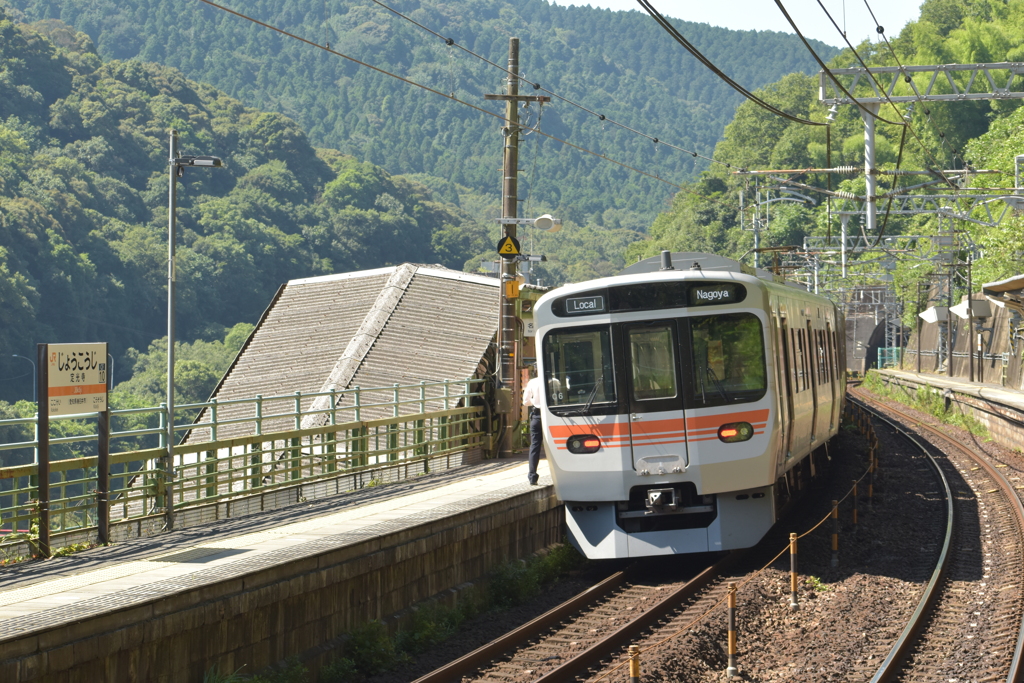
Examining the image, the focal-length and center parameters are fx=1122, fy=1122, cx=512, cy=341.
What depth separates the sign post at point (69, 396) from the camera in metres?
9.91

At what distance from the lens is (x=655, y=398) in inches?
452

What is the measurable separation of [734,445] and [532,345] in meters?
10.6

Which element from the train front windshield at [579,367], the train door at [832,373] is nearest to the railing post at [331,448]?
the train front windshield at [579,367]

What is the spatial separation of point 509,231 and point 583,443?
755 centimetres

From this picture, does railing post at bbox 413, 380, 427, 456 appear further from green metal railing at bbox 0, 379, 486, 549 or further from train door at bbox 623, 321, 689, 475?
train door at bbox 623, 321, 689, 475

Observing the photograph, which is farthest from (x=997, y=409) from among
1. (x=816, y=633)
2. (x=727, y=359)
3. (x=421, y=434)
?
(x=816, y=633)

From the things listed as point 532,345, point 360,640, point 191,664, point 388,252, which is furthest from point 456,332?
point 388,252

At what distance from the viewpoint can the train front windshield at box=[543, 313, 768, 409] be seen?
11422 mm

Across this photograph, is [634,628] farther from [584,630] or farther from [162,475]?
[162,475]

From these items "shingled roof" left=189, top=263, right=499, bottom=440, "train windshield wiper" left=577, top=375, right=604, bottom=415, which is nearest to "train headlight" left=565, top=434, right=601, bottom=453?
"train windshield wiper" left=577, top=375, right=604, bottom=415

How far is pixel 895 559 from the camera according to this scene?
41.3 ft

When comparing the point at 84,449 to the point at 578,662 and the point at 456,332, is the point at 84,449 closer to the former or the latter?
the point at 456,332

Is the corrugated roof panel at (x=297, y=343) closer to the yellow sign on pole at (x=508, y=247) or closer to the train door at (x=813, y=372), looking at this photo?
the yellow sign on pole at (x=508, y=247)

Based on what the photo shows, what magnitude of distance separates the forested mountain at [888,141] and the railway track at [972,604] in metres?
32.7
